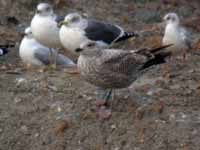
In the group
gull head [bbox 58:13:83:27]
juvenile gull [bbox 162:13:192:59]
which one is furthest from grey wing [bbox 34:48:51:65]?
juvenile gull [bbox 162:13:192:59]

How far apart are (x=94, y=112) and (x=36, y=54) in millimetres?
2654

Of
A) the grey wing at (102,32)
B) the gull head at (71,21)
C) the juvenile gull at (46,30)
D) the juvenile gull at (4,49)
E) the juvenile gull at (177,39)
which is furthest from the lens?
the juvenile gull at (4,49)

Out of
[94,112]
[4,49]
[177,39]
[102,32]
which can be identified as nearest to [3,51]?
[4,49]

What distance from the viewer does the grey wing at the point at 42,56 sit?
9.34m

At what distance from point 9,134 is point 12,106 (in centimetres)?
44

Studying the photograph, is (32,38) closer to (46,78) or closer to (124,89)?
(46,78)

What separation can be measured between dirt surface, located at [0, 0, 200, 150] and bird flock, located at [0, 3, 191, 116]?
9.4 inches

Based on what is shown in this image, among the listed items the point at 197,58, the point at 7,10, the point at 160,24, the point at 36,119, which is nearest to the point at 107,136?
the point at 36,119

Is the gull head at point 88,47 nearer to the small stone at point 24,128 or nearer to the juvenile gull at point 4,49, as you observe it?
the small stone at point 24,128

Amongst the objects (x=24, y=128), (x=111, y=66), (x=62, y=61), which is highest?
(x=62, y=61)

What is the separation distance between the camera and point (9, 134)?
22.6 feet

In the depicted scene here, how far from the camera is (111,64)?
6.84 metres

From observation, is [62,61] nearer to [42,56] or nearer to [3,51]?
[42,56]

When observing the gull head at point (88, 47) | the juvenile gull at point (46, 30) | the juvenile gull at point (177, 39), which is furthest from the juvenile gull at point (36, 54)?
the gull head at point (88, 47)
